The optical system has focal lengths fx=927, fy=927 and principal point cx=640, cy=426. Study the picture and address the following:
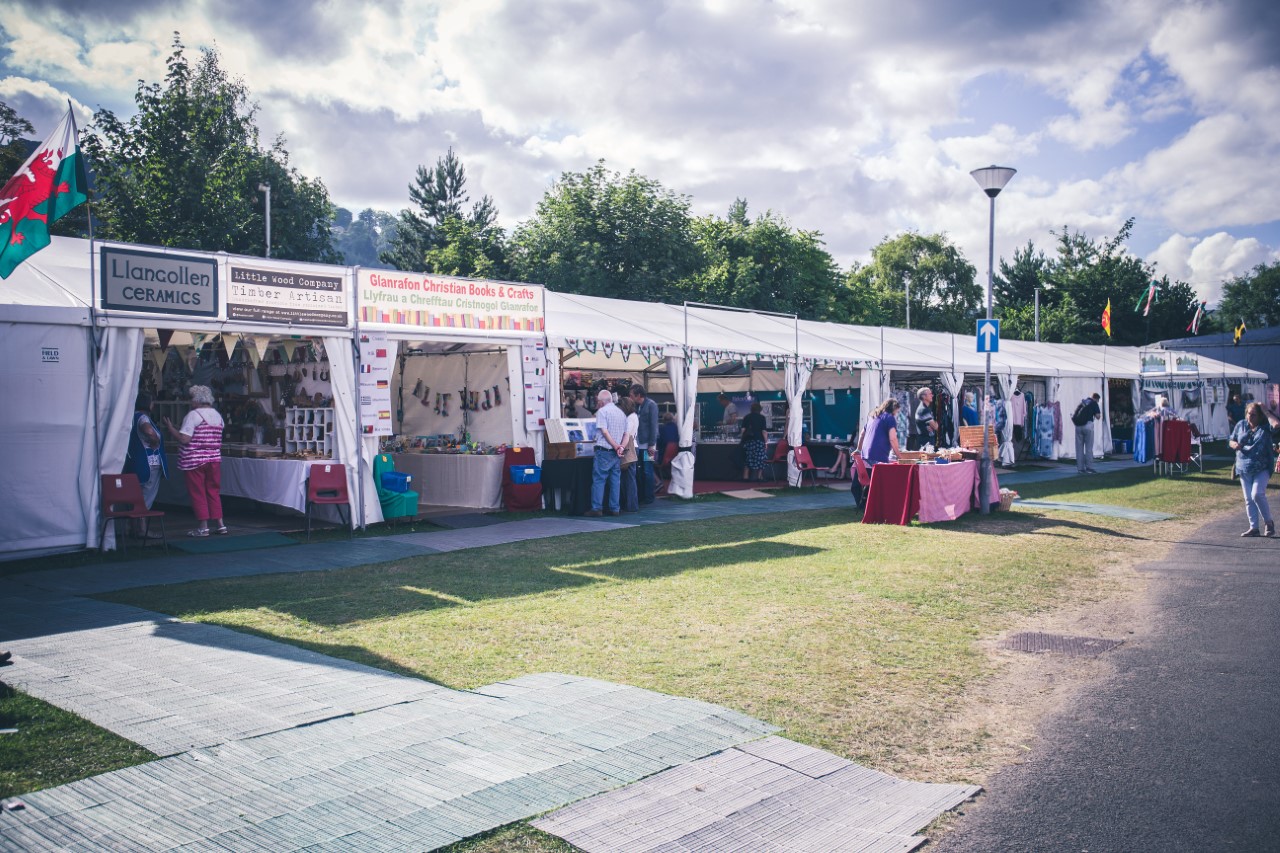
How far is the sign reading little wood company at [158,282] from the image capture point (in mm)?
9258

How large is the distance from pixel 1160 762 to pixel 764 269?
1502 inches

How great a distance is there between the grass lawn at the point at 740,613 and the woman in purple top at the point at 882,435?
1338 millimetres

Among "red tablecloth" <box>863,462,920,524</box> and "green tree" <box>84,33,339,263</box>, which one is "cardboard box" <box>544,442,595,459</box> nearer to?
"red tablecloth" <box>863,462,920,524</box>

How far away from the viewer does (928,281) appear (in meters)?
59.1

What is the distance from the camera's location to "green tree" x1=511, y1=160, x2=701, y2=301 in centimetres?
3572

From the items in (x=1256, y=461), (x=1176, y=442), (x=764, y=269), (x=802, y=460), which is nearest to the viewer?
(x=1256, y=461)

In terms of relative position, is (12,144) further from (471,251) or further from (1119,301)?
(1119,301)

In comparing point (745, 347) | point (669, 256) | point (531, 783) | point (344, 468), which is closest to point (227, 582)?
point (344, 468)

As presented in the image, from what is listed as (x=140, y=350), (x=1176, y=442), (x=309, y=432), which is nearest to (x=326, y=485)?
(x=309, y=432)

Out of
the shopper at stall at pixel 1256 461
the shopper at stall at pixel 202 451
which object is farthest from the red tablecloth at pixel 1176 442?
the shopper at stall at pixel 202 451

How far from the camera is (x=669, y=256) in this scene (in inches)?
1433

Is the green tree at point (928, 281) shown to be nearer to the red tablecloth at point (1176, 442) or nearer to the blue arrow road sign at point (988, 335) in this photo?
the red tablecloth at point (1176, 442)

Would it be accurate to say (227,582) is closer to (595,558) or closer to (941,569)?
(595,558)

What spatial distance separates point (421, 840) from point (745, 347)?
1355cm
